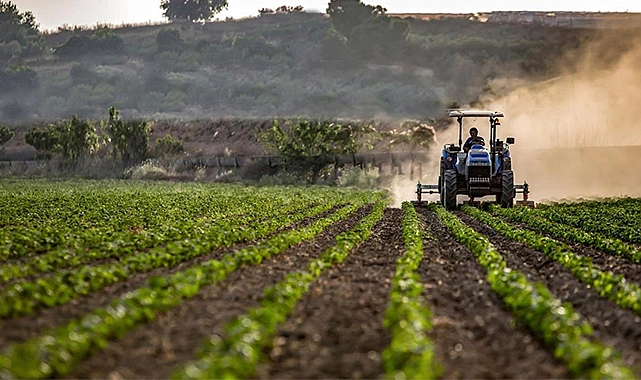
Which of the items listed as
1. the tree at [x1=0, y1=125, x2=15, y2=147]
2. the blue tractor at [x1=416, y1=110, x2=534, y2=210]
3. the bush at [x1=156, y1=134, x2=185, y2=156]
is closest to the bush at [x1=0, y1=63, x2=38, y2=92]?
the tree at [x1=0, y1=125, x2=15, y2=147]

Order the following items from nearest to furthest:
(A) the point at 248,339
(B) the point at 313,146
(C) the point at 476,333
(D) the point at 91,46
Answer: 1. (A) the point at 248,339
2. (C) the point at 476,333
3. (B) the point at 313,146
4. (D) the point at 91,46

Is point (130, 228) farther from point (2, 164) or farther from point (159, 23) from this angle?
point (159, 23)

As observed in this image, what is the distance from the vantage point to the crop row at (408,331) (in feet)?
30.2

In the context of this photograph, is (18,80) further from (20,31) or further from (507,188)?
(507,188)

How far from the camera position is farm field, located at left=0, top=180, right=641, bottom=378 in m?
9.80

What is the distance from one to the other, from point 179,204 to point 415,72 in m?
92.0

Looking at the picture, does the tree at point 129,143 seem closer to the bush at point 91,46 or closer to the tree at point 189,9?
the bush at point 91,46

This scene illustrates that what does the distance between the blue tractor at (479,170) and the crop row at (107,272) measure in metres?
9.47

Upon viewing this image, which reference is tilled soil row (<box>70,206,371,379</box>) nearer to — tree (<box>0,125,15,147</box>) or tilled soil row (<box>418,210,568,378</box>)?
tilled soil row (<box>418,210,568,378</box>)

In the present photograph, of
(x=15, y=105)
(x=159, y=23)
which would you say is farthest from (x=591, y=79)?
(x=159, y=23)

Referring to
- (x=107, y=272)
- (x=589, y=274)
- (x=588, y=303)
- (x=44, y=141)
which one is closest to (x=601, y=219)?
(x=589, y=274)

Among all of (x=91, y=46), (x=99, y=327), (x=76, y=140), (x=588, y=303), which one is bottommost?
(x=588, y=303)

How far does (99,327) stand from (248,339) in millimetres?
1610

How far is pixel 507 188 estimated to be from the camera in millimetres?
34125
